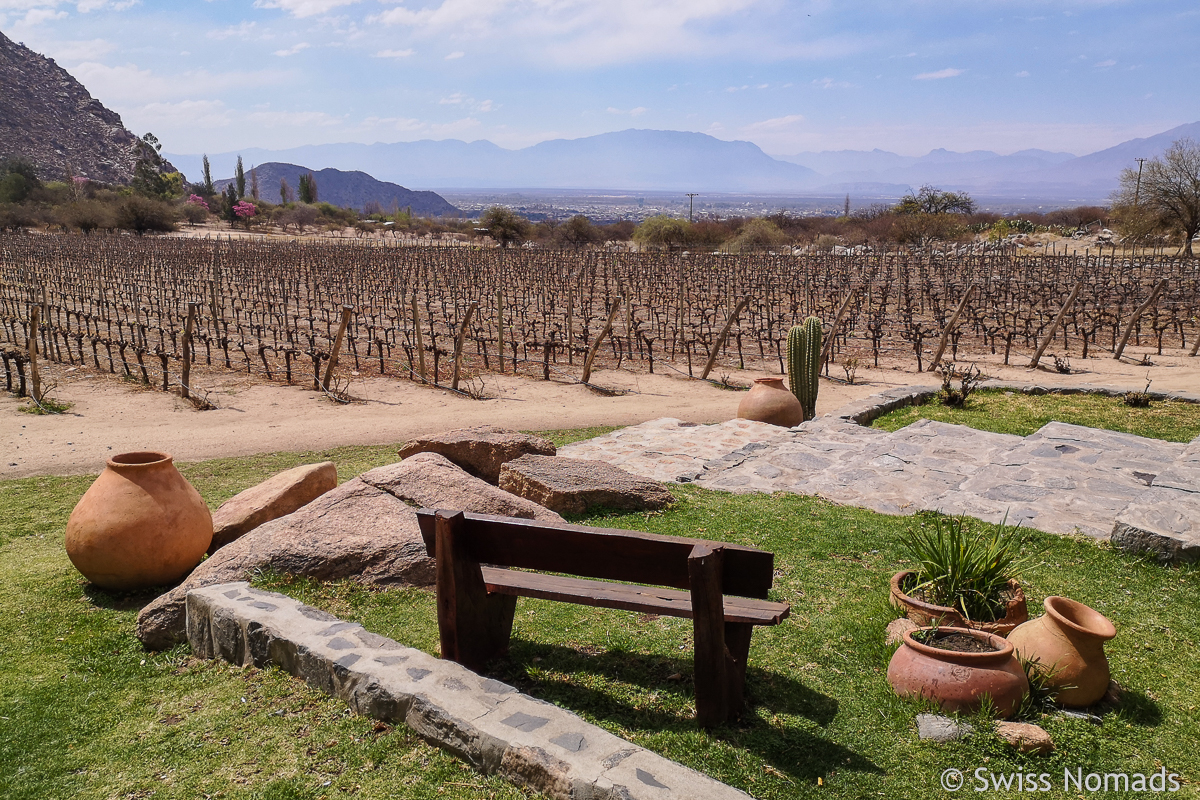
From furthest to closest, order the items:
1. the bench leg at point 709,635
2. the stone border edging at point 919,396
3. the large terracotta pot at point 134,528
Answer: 1. the stone border edging at point 919,396
2. the large terracotta pot at point 134,528
3. the bench leg at point 709,635

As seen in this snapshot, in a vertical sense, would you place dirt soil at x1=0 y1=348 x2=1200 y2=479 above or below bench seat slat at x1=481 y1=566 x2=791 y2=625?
below

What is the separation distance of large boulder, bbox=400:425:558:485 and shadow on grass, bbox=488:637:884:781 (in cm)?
337

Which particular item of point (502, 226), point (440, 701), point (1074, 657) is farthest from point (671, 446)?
point (502, 226)

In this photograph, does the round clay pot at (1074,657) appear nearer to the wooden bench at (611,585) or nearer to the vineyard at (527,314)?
the wooden bench at (611,585)

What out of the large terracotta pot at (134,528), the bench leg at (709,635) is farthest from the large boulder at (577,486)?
the bench leg at (709,635)

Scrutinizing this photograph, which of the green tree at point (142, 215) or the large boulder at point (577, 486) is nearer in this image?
the large boulder at point (577, 486)

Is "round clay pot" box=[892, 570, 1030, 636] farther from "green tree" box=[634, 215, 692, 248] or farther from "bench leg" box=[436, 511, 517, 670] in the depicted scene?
"green tree" box=[634, 215, 692, 248]

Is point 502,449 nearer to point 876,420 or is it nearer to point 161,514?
point 161,514

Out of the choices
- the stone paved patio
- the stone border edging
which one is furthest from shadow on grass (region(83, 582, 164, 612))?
the stone border edging

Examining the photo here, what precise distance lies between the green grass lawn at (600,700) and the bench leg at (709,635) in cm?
13

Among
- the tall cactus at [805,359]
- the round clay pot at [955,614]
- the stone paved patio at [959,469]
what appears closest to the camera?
the round clay pot at [955,614]

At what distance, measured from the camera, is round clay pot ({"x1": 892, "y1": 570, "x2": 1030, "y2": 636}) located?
161 inches

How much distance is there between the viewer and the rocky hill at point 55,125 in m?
92.6

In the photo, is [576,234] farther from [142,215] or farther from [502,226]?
[142,215]
